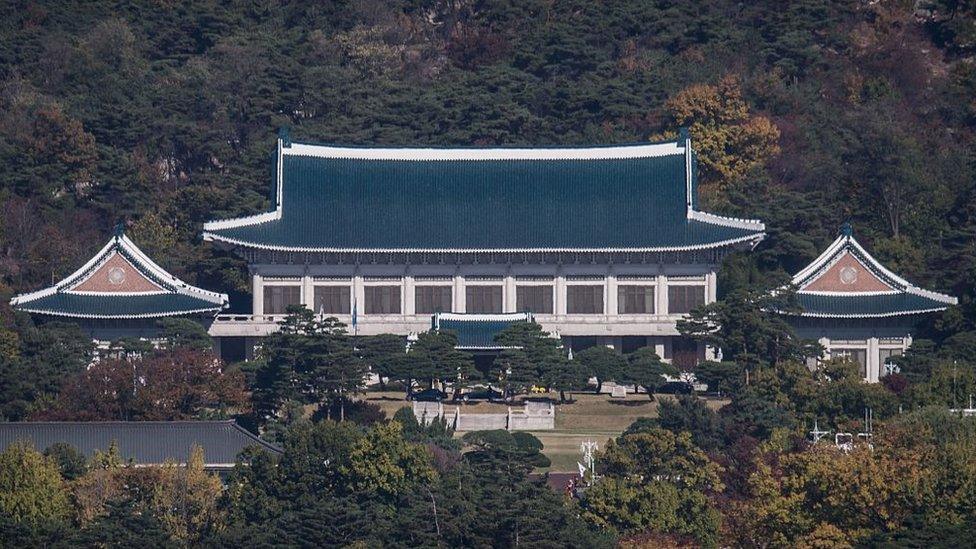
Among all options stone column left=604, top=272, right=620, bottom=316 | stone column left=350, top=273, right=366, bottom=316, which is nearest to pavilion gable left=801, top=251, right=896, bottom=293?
stone column left=604, top=272, right=620, bottom=316

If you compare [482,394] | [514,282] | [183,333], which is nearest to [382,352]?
[482,394]

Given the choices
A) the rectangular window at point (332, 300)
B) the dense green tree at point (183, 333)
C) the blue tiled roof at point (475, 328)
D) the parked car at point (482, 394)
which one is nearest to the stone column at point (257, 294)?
the rectangular window at point (332, 300)

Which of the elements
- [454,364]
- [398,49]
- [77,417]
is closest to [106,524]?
[77,417]

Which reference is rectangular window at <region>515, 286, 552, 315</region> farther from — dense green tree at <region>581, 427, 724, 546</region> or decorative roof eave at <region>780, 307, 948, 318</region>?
dense green tree at <region>581, 427, 724, 546</region>

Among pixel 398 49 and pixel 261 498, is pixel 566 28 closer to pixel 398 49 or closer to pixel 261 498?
pixel 398 49

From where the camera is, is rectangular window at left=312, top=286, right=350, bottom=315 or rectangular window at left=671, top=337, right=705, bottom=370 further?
rectangular window at left=312, top=286, right=350, bottom=315

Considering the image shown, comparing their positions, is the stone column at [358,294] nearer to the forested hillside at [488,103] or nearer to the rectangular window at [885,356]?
the forested hillside at [488,103]
